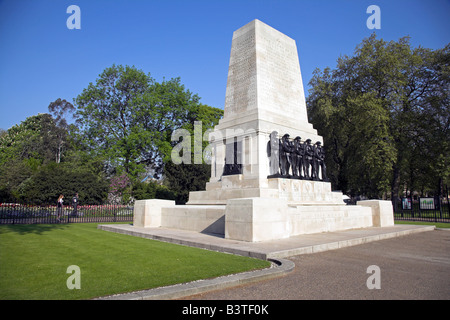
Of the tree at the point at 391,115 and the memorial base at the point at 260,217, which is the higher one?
the tree at the point at 391,115

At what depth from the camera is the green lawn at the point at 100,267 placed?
16.0 feet

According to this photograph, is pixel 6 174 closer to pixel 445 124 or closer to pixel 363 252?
pixel 363 252

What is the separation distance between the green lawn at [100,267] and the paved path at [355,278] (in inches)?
34.0

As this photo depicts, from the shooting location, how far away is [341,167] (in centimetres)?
3828

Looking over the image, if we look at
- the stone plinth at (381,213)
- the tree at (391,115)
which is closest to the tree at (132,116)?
the tree at (391,115)

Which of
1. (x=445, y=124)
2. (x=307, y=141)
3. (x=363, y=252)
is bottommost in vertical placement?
(x=363, y=252)

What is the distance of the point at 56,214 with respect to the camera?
23.0 metres

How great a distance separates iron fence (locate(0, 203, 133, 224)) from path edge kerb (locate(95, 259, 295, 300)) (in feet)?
59.4

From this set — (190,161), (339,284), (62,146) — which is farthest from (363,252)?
(62,146)

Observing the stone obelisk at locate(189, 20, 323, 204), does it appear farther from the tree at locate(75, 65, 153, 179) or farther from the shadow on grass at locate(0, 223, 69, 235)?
the tree at locate(75, 65, 153, 179)

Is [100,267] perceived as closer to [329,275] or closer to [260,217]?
[329,275]

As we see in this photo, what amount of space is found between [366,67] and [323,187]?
22.5 meters
